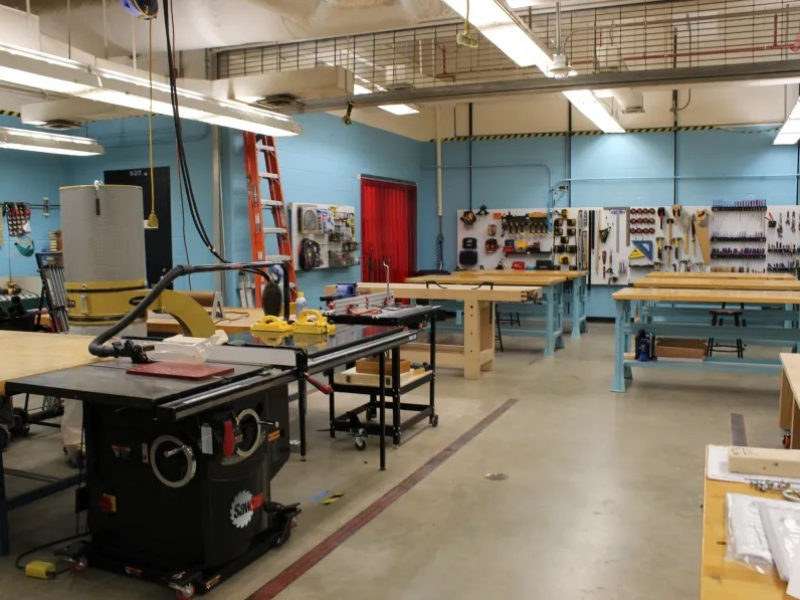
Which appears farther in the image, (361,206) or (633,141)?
(633,141)

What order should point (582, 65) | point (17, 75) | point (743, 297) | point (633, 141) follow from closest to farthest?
point (17, 75) → point (743, 297) → point (582, 65) → point (633, 141)

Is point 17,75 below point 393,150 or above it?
below

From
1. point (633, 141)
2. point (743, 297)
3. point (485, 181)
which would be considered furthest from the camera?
point (485, 181)

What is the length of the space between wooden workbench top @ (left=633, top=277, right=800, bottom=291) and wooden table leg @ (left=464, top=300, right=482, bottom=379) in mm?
1790

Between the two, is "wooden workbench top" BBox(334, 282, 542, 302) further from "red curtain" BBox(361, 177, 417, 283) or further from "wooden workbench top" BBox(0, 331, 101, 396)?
"wooden workbench top" BBox(0, 331, 101, 396)

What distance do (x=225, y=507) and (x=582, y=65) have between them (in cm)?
700

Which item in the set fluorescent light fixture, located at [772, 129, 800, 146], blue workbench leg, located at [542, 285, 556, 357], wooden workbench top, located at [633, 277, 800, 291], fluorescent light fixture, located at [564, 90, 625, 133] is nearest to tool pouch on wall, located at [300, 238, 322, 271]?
blue workbench leg, located at [542, 285, 556, 357]

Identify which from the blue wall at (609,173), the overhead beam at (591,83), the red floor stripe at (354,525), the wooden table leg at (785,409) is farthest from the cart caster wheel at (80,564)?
the blue wall at (609,173)

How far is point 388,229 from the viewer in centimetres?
1050

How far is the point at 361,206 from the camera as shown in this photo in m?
9.53

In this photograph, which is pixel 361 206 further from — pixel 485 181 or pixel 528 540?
pixel 528 540

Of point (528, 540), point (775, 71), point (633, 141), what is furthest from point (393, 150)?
point (528, 540)

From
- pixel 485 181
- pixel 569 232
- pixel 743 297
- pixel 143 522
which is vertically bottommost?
pixel 143 522

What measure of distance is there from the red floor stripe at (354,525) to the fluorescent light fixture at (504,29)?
261 cm
